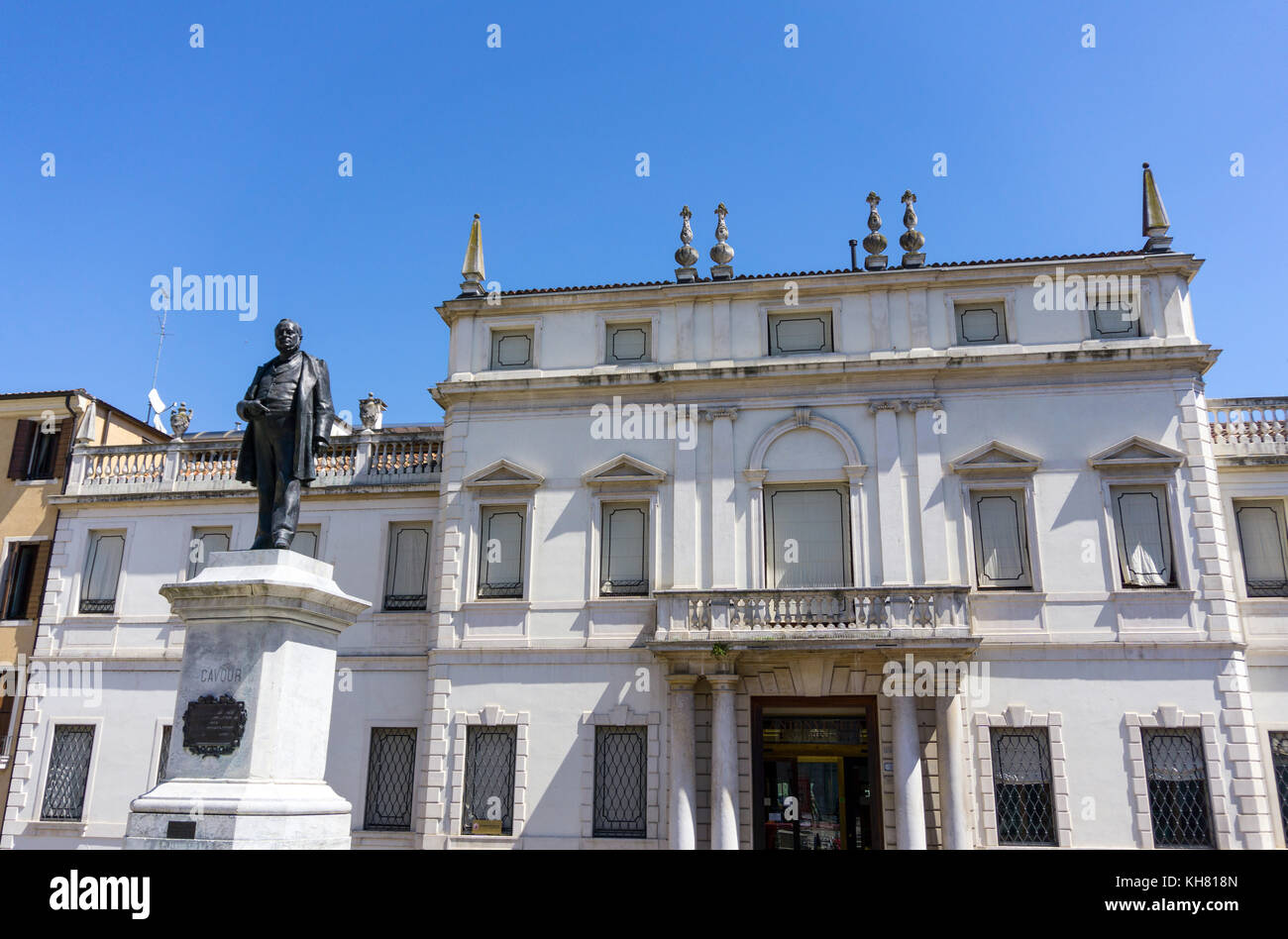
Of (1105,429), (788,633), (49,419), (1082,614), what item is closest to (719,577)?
(788,633)

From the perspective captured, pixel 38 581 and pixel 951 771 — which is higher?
pixel 38 581

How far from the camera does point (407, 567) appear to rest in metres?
23.2

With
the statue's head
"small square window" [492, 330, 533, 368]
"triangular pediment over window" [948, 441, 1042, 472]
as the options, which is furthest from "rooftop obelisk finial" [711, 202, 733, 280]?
the statue's head

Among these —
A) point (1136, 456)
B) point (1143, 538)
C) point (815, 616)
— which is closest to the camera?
point (815, 616)

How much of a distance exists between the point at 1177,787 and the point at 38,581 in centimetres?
2641

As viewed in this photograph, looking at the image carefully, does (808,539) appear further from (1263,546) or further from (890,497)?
(1263,546)

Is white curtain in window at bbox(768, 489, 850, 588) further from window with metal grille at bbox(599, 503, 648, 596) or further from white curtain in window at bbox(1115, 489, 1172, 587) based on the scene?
white curtain in window at bbox(1115, 489, 1172, 587)

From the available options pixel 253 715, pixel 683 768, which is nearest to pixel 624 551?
pixel 683 768

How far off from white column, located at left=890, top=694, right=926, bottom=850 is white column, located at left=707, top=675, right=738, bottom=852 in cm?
308

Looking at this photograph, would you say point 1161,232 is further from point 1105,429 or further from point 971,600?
point 971,600

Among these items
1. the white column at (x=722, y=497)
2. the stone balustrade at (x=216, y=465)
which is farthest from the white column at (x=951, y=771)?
the stone balustrade at (x=216, y=465)

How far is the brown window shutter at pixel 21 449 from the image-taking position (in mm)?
25609

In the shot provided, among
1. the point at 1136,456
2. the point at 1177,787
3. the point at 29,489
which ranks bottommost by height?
the point at 1177,787

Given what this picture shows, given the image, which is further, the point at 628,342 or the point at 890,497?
the point at 628,342
